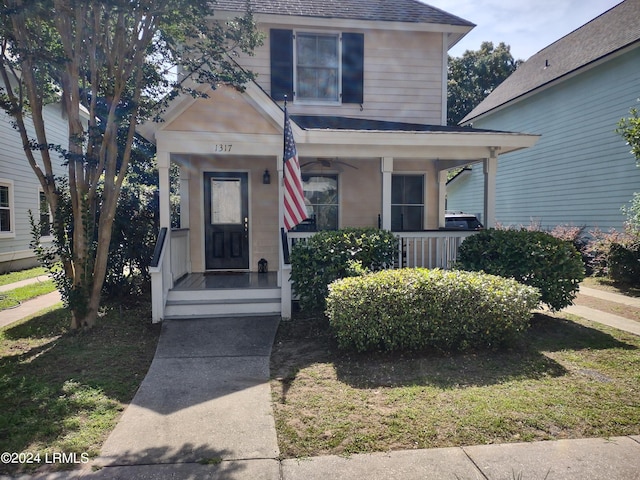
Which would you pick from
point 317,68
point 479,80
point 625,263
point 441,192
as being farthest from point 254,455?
point 479,80

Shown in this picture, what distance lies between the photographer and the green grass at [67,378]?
3.26m

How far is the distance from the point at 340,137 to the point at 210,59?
Answer: 259 cm

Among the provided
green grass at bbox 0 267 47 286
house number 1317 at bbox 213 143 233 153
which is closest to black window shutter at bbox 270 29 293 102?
house number 1317 at bbox 213 143 233 153

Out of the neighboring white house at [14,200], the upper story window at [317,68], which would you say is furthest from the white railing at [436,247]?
the neighboring white house at [14,200]

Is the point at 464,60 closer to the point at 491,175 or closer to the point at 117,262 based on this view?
the point at 491,175

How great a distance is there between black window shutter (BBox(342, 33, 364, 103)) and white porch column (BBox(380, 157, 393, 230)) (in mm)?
2219

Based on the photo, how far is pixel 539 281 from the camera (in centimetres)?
614

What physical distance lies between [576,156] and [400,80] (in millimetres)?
7431

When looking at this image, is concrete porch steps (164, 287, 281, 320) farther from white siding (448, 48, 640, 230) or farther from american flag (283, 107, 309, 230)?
white siding (448, 48, 640, 230)

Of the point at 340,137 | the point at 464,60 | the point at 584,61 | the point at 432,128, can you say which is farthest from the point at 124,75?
the point at 464,60

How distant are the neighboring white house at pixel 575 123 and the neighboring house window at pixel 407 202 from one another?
581 cm

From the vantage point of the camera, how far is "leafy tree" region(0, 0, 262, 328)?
18.4 feet

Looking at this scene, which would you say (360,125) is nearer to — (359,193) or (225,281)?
(359,193)

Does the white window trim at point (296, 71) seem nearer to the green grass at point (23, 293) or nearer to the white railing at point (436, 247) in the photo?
the white railing at point (436, 247)
